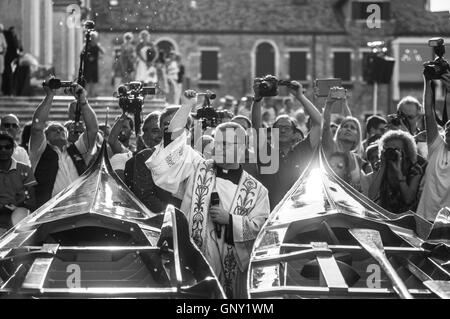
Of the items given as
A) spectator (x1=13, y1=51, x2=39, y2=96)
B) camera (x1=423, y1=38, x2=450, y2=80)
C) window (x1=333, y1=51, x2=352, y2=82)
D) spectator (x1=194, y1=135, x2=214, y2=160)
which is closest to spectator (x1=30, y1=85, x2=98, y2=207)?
spectator (x1=194, y1=135, x2=214, y2=160)

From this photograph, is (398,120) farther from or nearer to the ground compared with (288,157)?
farther from the ground

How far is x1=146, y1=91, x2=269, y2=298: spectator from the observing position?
8977 millimetres

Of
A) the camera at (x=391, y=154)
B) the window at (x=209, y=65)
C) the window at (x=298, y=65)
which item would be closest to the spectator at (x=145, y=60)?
the camera at (x=391, y=154)

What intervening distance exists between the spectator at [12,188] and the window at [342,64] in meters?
45.6

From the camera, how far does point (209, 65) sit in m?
56.0

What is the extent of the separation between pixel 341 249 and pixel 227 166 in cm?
138

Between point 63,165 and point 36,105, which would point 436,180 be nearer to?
point 63,165

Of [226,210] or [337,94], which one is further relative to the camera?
[337,94]

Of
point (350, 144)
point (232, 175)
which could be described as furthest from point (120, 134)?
point (232, 175)

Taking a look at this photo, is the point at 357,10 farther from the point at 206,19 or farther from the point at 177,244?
the point at 177,244

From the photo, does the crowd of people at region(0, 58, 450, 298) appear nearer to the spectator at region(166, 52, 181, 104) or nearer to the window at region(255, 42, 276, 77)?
the spectator at region(166, 52, 181, 104)

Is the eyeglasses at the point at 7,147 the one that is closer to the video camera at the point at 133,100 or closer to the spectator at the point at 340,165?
the video camera at the point at 133,100

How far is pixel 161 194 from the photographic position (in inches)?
384

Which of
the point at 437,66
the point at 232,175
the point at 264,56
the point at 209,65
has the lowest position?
the point at 232,175
